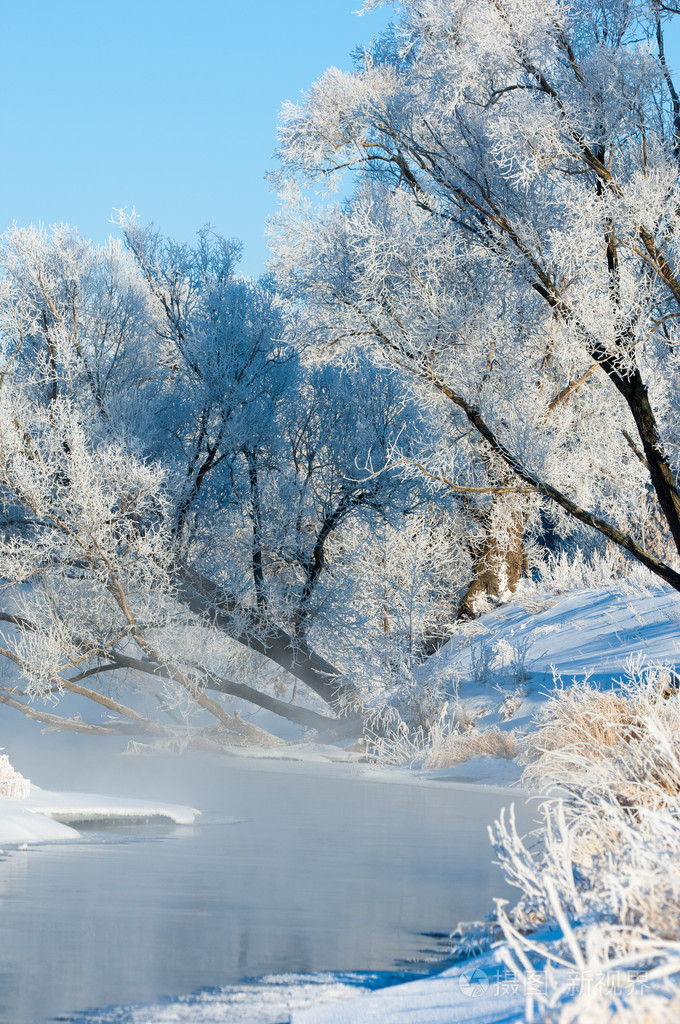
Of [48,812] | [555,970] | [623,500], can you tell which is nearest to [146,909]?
[555,970]

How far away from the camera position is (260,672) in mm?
16359

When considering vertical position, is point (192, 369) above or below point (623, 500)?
above

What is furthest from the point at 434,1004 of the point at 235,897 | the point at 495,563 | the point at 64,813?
the point at 495,563

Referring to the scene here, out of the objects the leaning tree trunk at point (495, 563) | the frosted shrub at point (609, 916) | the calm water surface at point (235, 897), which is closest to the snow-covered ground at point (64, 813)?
the calm water surface at point (235, 897)

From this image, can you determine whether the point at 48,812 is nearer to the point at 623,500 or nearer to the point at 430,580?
the point at 430,580

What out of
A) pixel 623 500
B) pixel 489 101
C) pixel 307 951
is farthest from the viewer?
pixel 623 500

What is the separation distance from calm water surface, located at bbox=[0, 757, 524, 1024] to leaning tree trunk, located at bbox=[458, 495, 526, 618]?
7.22m

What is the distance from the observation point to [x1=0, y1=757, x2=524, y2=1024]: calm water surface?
12.8 feet

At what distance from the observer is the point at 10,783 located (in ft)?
24.3

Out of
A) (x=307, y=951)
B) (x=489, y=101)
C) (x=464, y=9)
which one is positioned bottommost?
(x=307, y=951)

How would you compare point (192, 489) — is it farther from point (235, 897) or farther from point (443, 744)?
point (235, 897)

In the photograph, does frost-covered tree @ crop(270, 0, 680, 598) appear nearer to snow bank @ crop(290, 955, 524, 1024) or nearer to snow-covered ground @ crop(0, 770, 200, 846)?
snow-covered ground @ crop(0, 770, 200, 846)

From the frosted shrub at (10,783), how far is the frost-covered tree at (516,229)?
4383 mm

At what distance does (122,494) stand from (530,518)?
623 cm
